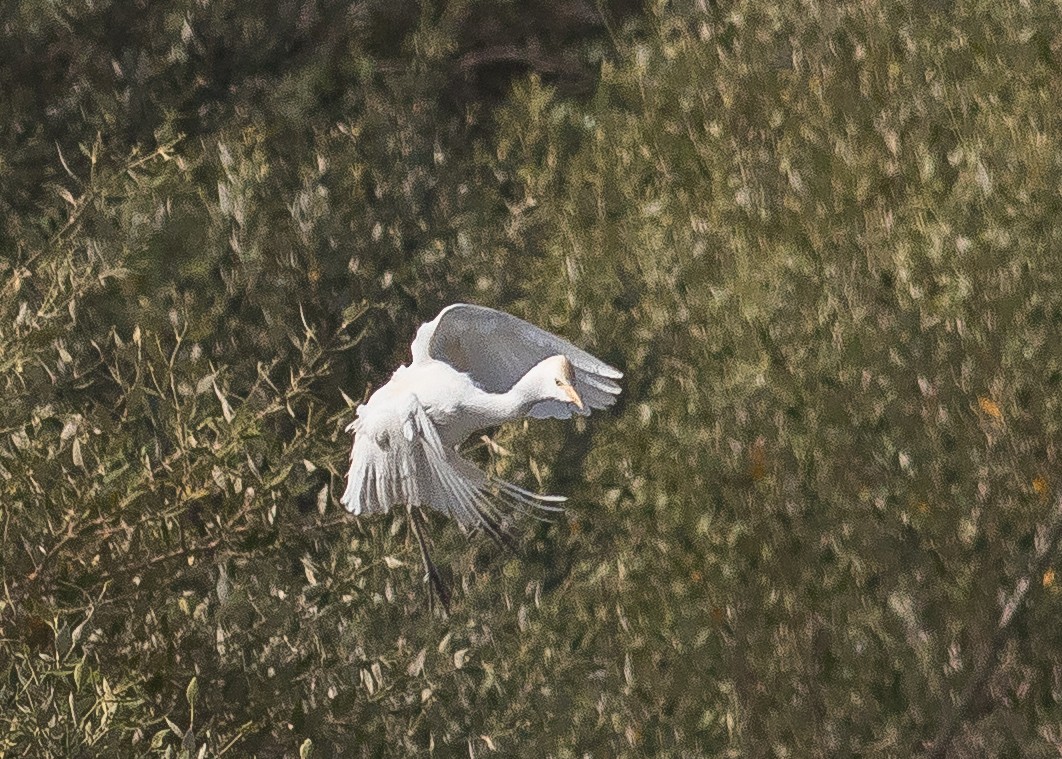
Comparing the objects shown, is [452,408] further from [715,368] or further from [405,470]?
[715,368]

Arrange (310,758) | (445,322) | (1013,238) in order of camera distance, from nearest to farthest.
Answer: (310,758)
(445,322)
(1013,238)

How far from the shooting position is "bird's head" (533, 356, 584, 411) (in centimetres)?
319

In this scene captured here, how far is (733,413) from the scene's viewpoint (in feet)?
13.3

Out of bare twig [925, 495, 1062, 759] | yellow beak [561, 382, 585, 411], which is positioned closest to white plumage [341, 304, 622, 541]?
yellow beak [561, 382, 585, 411]

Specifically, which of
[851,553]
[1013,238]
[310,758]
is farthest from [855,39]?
[310,758]

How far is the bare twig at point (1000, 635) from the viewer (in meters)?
3.91

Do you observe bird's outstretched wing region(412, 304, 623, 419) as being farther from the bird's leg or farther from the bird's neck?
the bird's leg

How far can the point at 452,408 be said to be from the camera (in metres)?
3.38

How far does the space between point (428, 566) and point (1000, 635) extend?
1.33 metres

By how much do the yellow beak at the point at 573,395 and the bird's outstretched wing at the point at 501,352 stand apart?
0.28ft

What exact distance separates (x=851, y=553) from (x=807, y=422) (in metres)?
0.30

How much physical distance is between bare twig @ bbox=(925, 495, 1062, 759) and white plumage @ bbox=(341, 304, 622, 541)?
3.49 feet

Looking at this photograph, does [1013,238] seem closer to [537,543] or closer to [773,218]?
[773,218]

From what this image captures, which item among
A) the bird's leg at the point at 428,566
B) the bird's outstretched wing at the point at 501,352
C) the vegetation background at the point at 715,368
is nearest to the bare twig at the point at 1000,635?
the vegetation background at the point at 715,368
